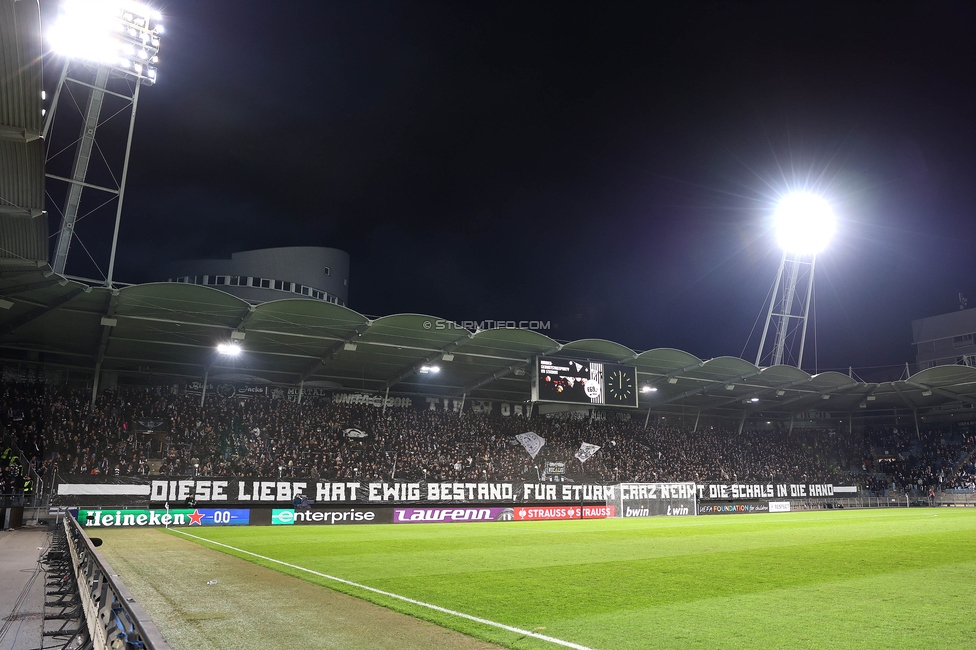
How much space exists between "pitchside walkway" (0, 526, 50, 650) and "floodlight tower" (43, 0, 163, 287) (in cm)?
1168

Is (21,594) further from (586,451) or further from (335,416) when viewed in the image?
(586,451)

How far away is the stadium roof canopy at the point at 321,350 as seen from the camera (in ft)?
84.8

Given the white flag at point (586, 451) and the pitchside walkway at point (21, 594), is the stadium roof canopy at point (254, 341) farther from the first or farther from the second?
the pitchside walkway at point (21, 594)

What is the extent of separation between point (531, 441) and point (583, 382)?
29.8 feet

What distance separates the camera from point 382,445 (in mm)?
36312

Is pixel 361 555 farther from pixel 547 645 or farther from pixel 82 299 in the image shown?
pixel 82 299

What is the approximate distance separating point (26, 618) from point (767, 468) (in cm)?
5016

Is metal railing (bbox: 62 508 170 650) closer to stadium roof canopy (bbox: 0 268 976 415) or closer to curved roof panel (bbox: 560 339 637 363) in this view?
stadium roof canopy (bbox: 0 268 976 415)

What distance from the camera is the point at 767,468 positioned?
49.2 meters

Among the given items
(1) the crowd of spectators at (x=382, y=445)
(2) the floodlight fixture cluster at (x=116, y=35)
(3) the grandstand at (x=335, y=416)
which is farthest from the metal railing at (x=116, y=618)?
(2) the floodlight fixture cluster at (x=116, y=35)

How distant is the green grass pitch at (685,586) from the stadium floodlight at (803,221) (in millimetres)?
32785

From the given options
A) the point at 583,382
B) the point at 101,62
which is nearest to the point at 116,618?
the point at 101,62

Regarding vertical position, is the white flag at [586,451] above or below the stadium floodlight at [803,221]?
below

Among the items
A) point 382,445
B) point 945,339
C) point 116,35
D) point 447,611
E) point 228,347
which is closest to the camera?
point 447,611
